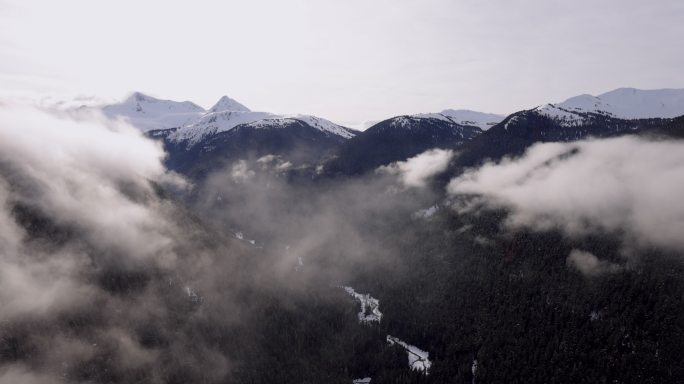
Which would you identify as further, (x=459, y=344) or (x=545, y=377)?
(x=459, y=344)

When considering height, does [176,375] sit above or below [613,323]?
below

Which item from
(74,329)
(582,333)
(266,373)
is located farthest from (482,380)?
(74,329)

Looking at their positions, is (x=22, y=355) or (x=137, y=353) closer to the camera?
(x=22, y=355)

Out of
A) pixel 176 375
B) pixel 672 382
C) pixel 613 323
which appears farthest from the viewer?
pixel 613 323

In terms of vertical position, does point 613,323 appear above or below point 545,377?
above

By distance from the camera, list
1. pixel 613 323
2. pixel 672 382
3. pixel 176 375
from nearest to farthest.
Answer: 1. pixel 672 382
2. pixel 176 375
3. pixel 613 323

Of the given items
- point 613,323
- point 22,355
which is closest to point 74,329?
point 22,355

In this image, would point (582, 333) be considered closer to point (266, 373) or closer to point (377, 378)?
point (377, 378)

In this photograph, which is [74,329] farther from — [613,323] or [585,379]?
[613,323]
